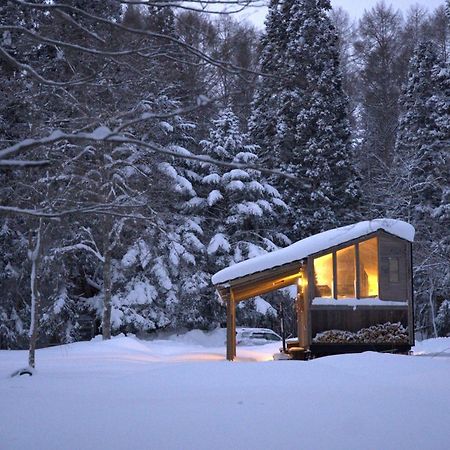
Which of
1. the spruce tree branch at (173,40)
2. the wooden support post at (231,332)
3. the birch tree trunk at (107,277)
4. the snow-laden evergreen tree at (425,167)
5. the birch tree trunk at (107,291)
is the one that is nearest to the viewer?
the spruce tree branch at (173,40)

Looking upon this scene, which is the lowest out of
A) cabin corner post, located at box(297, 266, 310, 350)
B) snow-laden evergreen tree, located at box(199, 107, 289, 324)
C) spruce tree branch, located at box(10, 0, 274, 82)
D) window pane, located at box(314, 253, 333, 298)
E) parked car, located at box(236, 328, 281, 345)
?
parked car, located at box(236, 328, 281, 345)

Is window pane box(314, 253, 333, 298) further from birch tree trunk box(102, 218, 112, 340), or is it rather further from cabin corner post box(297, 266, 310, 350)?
birch tree trunk box(102, 218, 112, 340)

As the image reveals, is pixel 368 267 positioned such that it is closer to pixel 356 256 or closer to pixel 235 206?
pixel 356 256

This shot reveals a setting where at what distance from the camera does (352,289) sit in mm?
17594

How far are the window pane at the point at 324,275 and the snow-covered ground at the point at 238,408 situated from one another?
7.76 meters

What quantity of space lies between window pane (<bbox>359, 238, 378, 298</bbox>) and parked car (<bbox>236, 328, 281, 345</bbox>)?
8459mm

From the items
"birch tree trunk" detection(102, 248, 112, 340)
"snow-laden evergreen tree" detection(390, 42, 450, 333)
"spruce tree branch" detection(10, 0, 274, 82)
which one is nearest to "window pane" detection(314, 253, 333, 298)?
"birch tree trunk" detection(102, 248, 112, 340)

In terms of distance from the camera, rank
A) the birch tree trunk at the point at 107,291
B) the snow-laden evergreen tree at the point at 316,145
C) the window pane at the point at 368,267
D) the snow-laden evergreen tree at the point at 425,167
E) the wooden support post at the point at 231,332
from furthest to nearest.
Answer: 1. the snow-laden evergreen tree at the point at 316,145
2. the snow-laden evergreen tree at the point at 425,167
3. the birch tree trunk at the point at 107,291
4. the window pane at the point at 368,267
5. the wooden support post at the point at 231,332

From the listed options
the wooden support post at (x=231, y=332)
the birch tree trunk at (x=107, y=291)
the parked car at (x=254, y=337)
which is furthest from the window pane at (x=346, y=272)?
the parked car at (x=254, y=337)

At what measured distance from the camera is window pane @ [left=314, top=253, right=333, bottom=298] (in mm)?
17516

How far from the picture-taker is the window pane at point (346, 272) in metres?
17.5

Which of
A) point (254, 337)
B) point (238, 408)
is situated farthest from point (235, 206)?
point (238, 408)

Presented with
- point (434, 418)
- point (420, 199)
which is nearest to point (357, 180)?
point (420, 199)

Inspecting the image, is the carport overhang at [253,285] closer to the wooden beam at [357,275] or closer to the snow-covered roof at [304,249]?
the snow-covered roof at [304,249]
